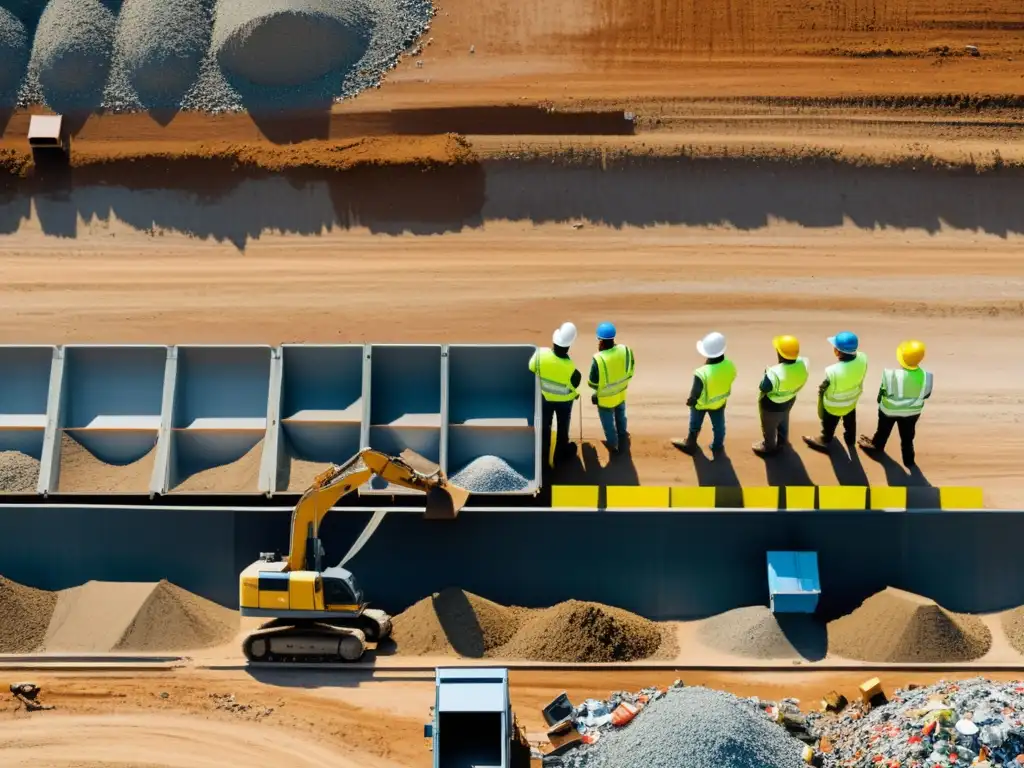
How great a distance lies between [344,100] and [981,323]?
36.2ft

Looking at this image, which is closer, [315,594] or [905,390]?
[315,594]

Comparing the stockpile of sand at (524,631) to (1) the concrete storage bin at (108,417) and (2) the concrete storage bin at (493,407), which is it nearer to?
(2) the concrete storage bin at (493,407)

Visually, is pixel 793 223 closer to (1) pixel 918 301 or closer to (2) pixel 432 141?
(1) pixel 918 301

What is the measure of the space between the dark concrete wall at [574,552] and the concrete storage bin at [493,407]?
3.96 ft

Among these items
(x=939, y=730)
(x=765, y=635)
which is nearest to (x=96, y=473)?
(x=765, y=635)

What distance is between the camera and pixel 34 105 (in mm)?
25406

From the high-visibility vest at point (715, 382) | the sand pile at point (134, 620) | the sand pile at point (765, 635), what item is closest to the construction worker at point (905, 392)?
the high-visibility vest at point (715, 382)

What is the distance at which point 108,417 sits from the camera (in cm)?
2114

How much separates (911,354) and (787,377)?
166cm

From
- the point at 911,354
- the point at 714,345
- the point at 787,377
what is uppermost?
the point at 714,345

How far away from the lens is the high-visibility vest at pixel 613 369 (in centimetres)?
1966

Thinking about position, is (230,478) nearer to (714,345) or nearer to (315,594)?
(315,594)

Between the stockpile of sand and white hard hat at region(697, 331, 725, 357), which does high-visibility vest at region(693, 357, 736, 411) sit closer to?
white hard hat at region(697, 331, 725, 357)

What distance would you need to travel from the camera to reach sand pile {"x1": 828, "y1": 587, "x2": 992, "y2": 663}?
18.3 metres
